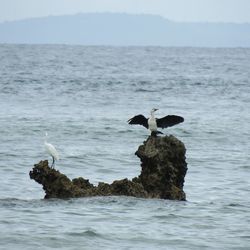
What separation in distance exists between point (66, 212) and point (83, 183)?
91 centimetres

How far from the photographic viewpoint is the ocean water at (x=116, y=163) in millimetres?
16344

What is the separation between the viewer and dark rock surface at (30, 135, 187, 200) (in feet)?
56.6

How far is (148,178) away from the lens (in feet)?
58.0

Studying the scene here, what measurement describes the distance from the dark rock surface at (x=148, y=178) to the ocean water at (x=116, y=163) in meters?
0.17

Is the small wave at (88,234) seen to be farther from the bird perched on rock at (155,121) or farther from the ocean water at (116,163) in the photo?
the bird perched on rock at (155,121)

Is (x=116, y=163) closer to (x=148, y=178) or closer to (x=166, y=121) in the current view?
(x=166, y=121)

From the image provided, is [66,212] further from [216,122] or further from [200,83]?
[200,83]

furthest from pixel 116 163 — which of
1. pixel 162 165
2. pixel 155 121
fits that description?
pixel 162 165

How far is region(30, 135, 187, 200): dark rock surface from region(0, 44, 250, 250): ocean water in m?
0.17

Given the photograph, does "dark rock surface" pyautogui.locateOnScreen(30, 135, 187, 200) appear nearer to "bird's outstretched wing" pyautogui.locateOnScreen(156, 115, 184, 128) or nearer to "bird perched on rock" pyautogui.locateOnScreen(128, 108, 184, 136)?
"bird perched on rock" pyautogui.locateOnScreen(128, 108, 184, 136)

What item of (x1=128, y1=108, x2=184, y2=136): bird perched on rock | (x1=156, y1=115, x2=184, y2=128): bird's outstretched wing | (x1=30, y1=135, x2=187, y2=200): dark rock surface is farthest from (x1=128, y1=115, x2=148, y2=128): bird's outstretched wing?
(x1=30, y1=135, x2=187, y2=200): dark rock surface

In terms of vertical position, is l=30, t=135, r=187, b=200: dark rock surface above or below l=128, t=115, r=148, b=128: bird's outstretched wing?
below

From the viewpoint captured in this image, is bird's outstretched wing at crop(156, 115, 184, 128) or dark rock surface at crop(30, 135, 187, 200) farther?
bird's outstretched wing at crop(156, 115, 184, 128)

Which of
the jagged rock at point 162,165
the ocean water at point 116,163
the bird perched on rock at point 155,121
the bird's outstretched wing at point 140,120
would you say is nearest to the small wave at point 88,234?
the ocean water at point 116,163
